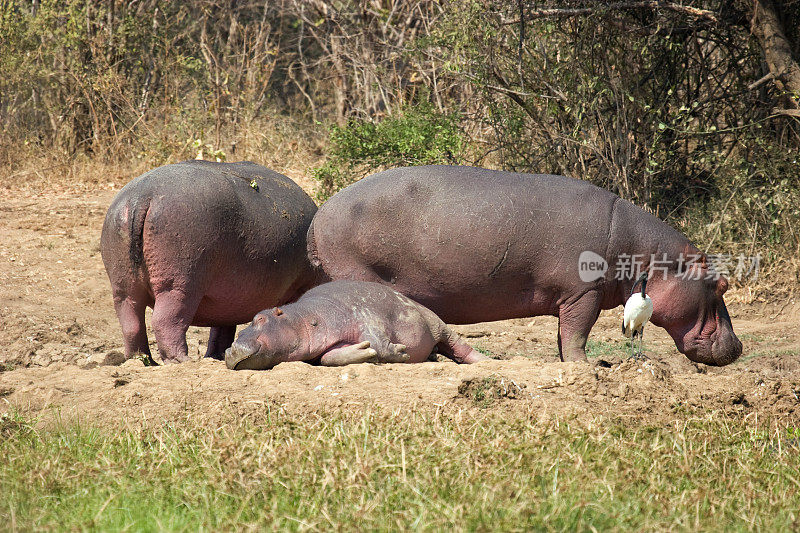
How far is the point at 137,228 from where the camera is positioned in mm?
5559

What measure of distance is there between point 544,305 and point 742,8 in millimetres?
4414

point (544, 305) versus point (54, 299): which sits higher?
point (544, 305)

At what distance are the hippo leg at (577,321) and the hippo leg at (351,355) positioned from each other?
1315mm

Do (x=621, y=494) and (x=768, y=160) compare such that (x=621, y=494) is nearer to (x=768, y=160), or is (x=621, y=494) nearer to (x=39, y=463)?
(x=39, y=463)

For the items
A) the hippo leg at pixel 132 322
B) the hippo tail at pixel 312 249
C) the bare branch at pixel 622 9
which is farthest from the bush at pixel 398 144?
the hippo leg at pixel 132 322

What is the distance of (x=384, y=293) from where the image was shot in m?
5.44

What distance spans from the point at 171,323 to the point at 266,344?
37.3 inches

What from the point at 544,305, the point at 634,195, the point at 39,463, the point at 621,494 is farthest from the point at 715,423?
the point at 634,195

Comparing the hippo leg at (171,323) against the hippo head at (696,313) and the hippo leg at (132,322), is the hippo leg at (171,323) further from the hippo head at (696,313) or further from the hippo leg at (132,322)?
the hippo head at (696,313)

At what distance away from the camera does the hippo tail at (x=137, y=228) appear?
5.55 metres

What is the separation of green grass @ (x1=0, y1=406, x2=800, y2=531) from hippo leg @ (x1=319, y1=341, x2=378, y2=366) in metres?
0.90

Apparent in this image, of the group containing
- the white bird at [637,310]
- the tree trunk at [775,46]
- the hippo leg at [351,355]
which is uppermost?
the tree trunk at [775,46]

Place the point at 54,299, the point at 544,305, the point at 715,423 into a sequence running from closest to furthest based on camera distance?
the point at 715,423 < the point at 544,305 < the point at 54,299

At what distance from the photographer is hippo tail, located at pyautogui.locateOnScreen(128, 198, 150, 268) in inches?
219
